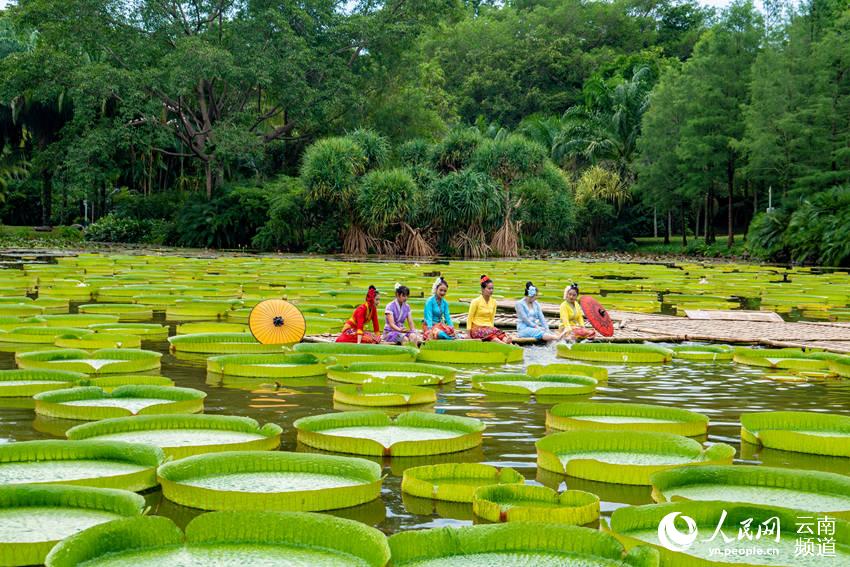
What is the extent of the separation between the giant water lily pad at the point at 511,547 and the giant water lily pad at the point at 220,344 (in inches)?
272

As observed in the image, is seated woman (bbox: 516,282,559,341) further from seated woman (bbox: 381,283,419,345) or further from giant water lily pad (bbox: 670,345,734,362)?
giant water lily pad (bbox: 670,345,734,362)

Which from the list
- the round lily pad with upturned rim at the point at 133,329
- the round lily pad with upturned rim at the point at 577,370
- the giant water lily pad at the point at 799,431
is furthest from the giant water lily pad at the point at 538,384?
the round lily pad with upturned rim at the point at 133,329

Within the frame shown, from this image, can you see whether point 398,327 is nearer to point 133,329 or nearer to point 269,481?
point 133,329

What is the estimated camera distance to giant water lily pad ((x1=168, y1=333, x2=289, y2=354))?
11273 mm

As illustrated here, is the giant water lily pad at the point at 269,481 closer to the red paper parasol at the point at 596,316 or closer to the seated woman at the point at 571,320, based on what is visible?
the red paper parasol at the point at 596,316

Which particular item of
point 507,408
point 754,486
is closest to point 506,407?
point 507,408

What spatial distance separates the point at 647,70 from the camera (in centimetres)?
5725

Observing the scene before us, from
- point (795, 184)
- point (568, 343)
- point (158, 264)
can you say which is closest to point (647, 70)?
point (795, 184)

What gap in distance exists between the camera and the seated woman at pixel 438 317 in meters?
12.4

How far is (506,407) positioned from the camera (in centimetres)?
848

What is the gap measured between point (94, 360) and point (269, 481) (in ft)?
15.9

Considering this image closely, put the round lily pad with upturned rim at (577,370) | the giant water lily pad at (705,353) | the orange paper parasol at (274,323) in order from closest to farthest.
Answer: the round lily pad with upturned rim at (577,370) < the orange paper parasol at (274,323) < the giant water lily pad at (705,353)

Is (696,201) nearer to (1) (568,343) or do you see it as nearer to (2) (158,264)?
(2) (158,264)

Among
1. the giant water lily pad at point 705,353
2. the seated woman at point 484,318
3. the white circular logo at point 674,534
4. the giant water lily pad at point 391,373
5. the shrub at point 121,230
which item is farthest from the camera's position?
the shrub at point 121,230
